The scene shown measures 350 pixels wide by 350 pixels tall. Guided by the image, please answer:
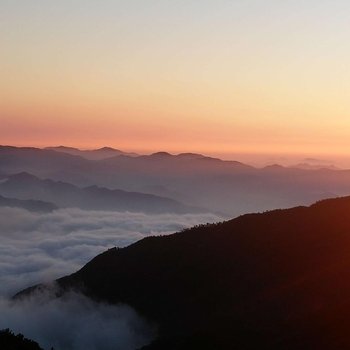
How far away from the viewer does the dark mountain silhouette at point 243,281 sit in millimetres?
85812

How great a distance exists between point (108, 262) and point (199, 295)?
38.5 metres

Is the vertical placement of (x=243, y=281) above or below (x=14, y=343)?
above

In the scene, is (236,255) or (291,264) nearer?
(291,264)

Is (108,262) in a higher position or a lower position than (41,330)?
higher

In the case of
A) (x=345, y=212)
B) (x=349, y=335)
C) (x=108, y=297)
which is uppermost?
(x=345, y=212)

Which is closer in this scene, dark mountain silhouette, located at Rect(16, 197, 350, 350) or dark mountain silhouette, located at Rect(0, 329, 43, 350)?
dark mountain silhouette, located at Rect(0, 329, 43, 350)

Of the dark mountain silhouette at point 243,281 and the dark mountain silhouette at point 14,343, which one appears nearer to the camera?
the dark mountain silhouette at point 14,343

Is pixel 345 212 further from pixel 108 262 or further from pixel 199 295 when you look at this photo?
pixel 108 262

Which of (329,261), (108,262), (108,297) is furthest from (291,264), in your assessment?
(108,262)

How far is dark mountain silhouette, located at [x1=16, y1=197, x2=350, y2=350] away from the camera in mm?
85812

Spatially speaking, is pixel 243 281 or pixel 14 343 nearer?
pixel 14 343

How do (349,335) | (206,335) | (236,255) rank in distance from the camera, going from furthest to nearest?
(236,255)
(206,335)
(349,335)

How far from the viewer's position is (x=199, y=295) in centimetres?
11625

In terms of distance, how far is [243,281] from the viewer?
11688cm
